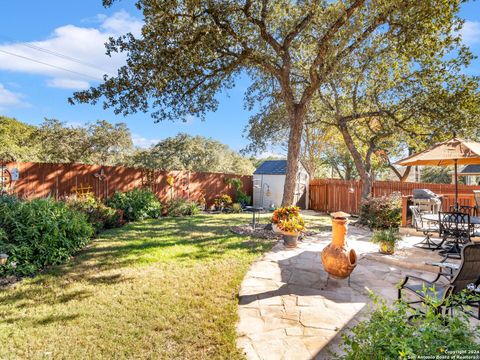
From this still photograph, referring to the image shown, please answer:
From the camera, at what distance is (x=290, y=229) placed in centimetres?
596

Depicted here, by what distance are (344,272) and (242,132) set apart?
9813 mm

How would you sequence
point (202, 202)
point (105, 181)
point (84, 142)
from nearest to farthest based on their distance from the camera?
point (105, 181)
point (202, 202)
point (84, 142)

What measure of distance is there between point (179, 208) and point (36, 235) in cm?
631

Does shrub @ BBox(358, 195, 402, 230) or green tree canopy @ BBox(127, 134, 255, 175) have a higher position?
green tree canopy @ BBox(127, 134, 255, 175)

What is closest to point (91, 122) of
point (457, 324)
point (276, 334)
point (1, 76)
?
point (1, 76)

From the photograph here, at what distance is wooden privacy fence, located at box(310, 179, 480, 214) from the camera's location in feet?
37.5

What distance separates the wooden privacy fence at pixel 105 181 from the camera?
26.0ft

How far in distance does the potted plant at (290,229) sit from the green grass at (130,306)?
638 mm

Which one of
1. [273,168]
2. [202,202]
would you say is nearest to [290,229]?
[202,202]

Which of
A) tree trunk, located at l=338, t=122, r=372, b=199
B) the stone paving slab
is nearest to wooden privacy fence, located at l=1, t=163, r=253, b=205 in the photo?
tree trunk, located at l=338, t=122, r=372, b=199

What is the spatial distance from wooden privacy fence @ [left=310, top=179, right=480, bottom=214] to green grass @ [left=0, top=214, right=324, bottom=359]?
878cm

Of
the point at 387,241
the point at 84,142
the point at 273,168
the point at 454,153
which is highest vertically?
the point at 84,142

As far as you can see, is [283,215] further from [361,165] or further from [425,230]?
[361,165]

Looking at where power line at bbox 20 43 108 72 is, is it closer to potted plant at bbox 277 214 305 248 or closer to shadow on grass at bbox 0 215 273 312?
shadow on grass at bbox 0 215 273 312
